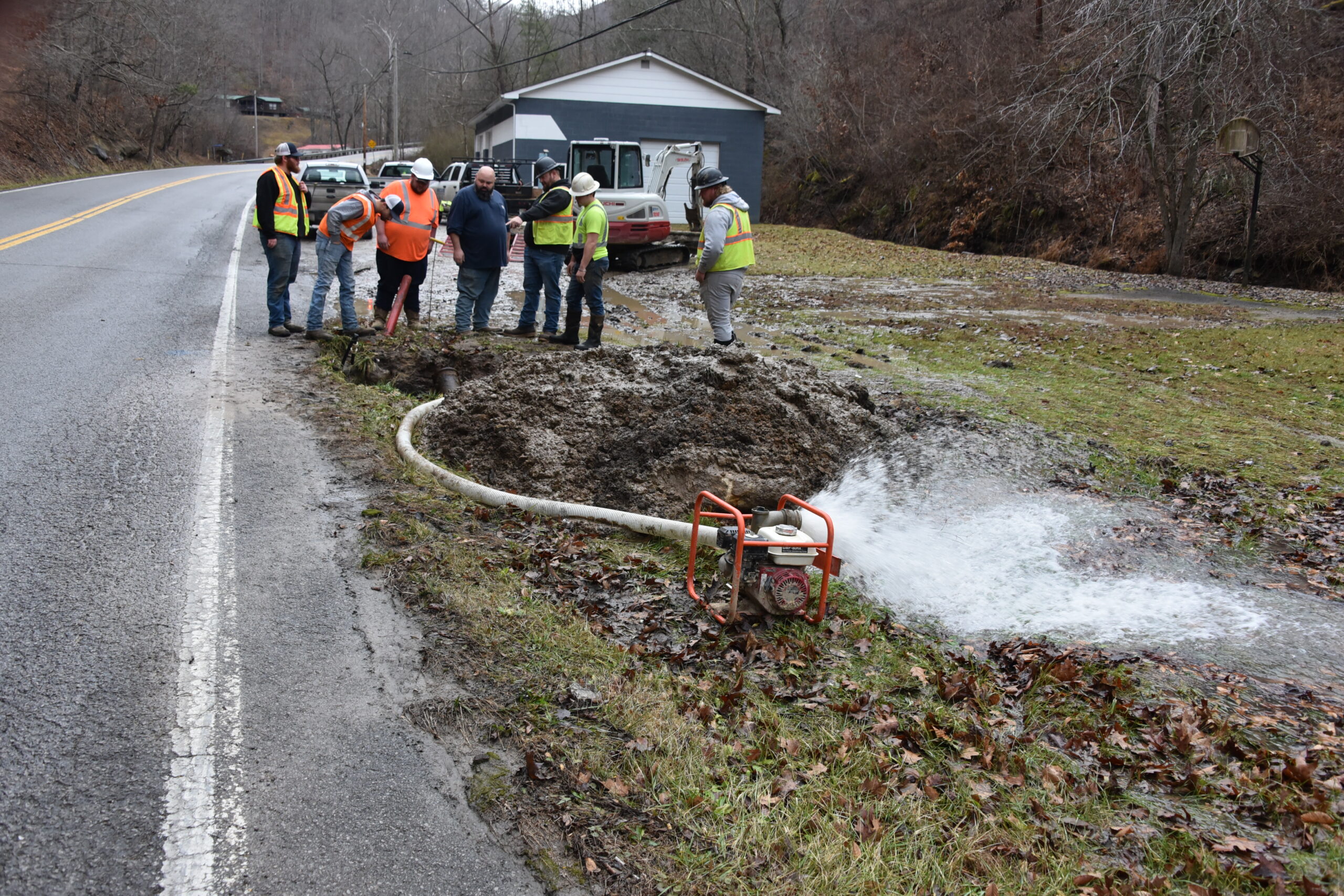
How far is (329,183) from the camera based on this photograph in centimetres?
2419

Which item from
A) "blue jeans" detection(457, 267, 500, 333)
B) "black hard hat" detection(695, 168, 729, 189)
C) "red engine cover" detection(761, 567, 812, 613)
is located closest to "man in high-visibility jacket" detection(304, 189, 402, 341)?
"blue jeans" detection(457, 267, 500, 333)

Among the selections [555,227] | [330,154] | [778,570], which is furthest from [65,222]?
[330,154]

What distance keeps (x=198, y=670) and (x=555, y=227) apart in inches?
322

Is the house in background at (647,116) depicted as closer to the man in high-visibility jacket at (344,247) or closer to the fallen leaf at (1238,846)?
the man in high-visibility jacket at (344,247)

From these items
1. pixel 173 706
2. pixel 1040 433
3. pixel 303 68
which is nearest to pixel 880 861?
pixel 173 706

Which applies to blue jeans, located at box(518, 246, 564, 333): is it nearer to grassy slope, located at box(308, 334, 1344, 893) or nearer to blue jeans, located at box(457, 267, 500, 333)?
blue jeans, located at box(457, 267, 500, 333)

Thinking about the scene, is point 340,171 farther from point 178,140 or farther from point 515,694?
point 178,140

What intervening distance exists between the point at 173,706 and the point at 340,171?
936 inches

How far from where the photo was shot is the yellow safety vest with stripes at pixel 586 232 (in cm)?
1062

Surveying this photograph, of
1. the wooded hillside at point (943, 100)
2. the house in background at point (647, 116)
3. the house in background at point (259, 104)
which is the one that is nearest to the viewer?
the wooded hillside at point (943, 100)

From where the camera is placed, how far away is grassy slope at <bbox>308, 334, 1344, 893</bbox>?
10.1 feet

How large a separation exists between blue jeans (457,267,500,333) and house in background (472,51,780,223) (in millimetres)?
24454

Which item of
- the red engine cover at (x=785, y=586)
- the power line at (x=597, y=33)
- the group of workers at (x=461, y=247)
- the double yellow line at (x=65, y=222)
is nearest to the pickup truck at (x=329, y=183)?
the double yellow line at (x=65, y=222)

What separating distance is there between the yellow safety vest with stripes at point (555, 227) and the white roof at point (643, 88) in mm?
25232
